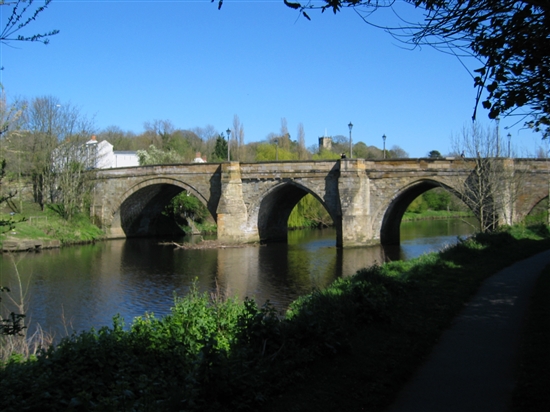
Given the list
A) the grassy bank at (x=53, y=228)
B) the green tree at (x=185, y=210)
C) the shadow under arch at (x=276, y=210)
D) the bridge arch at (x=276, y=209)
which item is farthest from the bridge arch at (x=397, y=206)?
the grassy bank at (x=53, y=228)

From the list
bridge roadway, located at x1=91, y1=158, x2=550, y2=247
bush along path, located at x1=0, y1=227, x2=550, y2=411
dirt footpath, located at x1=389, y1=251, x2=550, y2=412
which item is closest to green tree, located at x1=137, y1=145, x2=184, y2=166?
bridge roadway, located at x1=91, y1=158, x2=550, y2=247

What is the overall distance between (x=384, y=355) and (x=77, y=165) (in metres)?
34.9

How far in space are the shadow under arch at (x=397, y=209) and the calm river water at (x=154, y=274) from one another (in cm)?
127

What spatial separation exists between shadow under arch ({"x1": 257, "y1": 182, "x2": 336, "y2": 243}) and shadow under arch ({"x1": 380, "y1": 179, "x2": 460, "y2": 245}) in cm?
504

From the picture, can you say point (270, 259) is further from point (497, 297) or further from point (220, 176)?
point (497, 297)

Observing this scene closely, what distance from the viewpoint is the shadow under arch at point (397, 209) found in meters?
29.8

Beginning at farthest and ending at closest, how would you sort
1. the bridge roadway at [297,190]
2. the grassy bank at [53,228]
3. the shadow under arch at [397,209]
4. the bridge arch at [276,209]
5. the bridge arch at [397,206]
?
the bridge arch at [276,209]
the grassy bank at [53,228]
the shadow under arch at [397,209]
the bridge arch at [397,206]
the bridge roadway at [297,190]

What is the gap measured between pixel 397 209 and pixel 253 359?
2782cm

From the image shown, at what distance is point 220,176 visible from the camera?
34.2 meters

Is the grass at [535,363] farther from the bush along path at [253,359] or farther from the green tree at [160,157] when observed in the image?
the green tree at [160,157]

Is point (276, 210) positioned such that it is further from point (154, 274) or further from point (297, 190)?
point (154, 274)

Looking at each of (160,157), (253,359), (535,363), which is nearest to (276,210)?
(160,157)

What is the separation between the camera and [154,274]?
2312cm

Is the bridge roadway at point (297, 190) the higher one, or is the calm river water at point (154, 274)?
the bridge roadway at point (297, 190)
